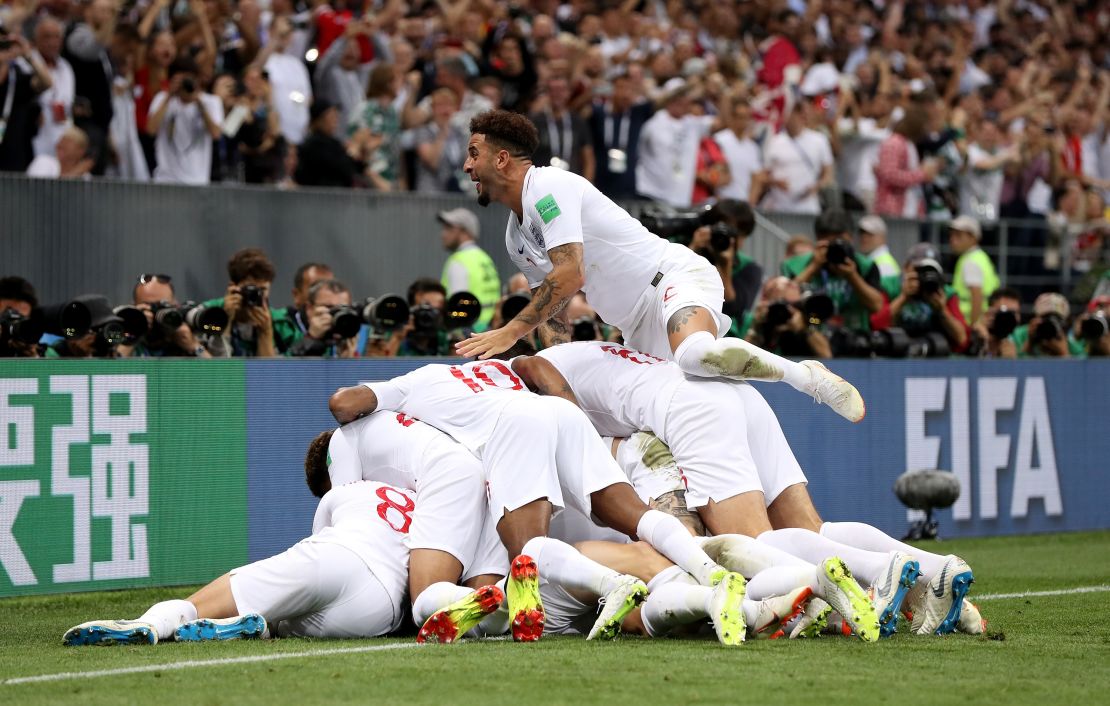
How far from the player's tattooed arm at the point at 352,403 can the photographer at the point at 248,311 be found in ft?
8.73

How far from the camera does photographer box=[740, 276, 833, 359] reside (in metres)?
11.1

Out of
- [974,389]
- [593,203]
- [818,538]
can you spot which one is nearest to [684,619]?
[818,538]

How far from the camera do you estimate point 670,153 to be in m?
15.5

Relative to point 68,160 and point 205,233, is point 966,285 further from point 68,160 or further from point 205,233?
point 68,160

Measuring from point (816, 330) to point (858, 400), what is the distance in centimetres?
415

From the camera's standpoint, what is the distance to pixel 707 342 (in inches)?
289

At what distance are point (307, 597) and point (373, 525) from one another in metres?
0.41

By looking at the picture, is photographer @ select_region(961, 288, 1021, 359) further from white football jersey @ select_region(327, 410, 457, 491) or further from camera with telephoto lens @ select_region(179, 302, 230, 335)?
white football jersey @ select_region(327, 410, 457, 491)

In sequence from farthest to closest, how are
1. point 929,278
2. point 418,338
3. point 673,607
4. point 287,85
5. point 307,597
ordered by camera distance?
point 287,85, point 929,278, point 418,338, point 307,597, point 673,607

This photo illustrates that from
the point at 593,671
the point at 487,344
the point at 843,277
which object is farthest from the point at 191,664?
the point at 843,277

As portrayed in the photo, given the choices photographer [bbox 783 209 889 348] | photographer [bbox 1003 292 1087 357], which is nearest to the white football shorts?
photographer [bbox 783 209 889 348]

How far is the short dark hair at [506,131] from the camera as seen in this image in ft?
25.3

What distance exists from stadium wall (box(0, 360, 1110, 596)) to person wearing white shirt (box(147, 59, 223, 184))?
403 centimetres

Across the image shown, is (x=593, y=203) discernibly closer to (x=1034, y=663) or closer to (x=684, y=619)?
(x=684, y=619)
